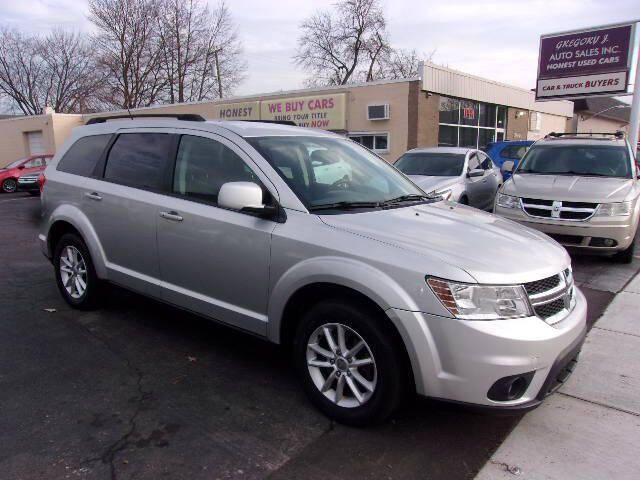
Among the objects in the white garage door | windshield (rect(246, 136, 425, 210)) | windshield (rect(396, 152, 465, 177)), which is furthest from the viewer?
the white garage door

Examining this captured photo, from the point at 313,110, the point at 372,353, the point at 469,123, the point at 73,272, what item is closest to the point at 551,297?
the point at 372,353

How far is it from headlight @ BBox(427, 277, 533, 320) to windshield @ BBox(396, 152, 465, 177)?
7.44m

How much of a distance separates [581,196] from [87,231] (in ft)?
19.5

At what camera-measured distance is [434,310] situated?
2.58 meters

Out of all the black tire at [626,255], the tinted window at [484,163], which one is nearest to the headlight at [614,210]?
the black tire at [626,255]

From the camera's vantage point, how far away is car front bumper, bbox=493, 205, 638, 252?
6520 millimetres

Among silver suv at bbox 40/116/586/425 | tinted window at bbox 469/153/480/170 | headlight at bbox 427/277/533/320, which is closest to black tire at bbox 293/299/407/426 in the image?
silver suv at bbox 40/116/586/425

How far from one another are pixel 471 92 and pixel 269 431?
1880 centimetres

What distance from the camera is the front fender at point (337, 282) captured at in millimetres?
2674

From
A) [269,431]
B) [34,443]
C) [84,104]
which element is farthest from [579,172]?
[84,104]

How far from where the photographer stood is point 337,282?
2.87 meters

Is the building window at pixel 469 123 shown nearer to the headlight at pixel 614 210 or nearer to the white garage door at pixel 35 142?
the headlight at pixel 614 210

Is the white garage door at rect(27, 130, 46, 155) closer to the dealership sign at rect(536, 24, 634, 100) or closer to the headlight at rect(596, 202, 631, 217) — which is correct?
the dealership sign at rect(536, 24, 634, 100)

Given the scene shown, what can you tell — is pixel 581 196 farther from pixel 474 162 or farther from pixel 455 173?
pixel 474 162
